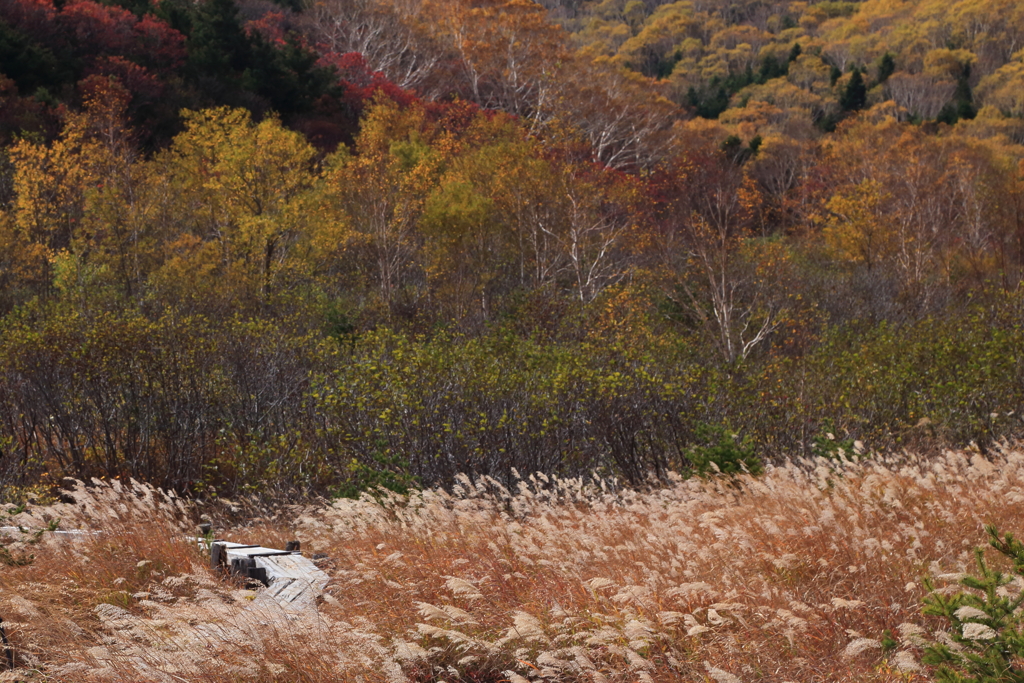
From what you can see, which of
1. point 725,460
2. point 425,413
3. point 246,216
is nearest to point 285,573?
point 725,460

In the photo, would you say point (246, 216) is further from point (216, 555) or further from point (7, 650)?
point (7, 650)

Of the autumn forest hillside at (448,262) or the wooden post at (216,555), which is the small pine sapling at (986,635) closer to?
the wooden post at (216,555)

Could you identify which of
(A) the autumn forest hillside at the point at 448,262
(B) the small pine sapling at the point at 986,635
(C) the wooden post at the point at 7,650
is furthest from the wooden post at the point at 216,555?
(B) the small pine sapling at the point at 986,635

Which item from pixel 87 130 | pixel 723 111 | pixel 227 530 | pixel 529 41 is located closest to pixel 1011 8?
pixel 723 111

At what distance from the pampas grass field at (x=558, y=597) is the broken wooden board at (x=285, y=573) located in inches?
5.2

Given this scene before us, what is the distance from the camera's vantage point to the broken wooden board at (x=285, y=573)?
5.44 meters

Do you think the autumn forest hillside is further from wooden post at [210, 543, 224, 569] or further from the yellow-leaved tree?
wooden post at [210, 543, 224, 569]

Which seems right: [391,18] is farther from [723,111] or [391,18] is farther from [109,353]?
[109,353]

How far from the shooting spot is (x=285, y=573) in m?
5.97

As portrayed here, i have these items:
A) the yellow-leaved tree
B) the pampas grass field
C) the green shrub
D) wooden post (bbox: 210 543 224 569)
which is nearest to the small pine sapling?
the pampas grass field

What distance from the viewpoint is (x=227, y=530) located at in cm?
1009

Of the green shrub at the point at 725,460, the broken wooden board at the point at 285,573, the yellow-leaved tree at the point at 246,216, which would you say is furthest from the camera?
the yellow-leaved tree at the point at 246,216

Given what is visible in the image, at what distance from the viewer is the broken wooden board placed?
544 cm

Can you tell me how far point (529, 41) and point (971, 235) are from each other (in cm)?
2525
